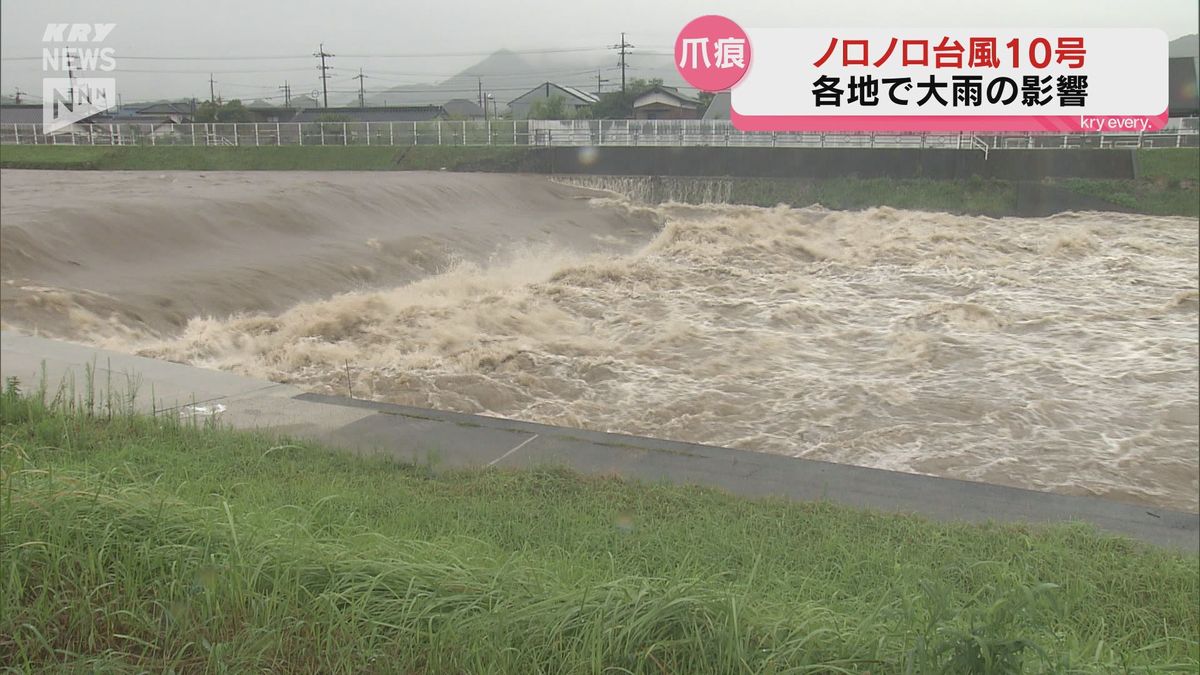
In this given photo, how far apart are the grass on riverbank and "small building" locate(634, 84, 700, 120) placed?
426 centimetres

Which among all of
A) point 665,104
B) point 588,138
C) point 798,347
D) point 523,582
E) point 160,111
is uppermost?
point 588,138

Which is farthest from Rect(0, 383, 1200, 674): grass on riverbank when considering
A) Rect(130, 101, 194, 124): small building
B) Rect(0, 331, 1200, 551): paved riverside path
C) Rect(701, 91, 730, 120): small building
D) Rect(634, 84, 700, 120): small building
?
Rect(701, 91, 730, 120): small building

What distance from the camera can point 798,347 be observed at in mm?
9992

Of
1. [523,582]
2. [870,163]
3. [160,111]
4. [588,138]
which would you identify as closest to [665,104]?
[160,111]

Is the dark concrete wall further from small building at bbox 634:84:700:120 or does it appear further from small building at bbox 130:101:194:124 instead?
small building at bbox 634:84:700:120

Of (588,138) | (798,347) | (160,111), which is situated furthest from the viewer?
(588,138)

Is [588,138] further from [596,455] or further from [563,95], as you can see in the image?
[596,455]

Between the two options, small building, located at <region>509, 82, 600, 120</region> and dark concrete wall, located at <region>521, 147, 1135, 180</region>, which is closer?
small building, located at <region>509, 82, 600, 120</region>

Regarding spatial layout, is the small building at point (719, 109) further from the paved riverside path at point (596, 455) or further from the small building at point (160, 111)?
the paved riverside path at point (596, 455)

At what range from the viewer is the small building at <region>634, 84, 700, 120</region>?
724 centimetres

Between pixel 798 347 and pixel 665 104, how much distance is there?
3.46 metres

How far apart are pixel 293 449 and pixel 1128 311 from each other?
11316 millimetres

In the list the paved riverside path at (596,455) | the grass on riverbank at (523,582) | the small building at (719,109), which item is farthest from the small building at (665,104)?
the grass on riverbank at (523,582)

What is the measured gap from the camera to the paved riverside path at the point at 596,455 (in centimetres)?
407
